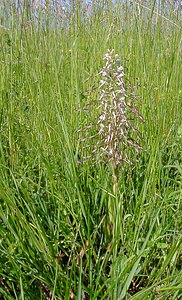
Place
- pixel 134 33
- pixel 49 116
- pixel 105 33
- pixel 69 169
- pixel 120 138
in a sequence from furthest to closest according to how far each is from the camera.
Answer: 1. pixel 105 33
2. pixel 134 33
3. pixel 49 116
4. pixel 69 169
5. pixel 120 138

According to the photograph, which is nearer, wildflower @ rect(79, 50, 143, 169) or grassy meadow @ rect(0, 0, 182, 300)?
grassy meadow @ rect(0, 0, 182, 300)

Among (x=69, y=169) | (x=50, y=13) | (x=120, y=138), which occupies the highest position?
(x=50, y=13)

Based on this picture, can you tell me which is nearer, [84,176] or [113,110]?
[113,110]

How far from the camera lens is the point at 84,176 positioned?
3.86 feet

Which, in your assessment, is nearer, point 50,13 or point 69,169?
point 69,169

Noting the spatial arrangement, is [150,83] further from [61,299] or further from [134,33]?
[61,299]

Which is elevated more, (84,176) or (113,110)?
(113,110)

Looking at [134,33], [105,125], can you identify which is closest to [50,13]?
[134,33]

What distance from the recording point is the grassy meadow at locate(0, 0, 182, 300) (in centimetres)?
87

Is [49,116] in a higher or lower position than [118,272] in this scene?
higher

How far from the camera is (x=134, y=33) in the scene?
1.57m

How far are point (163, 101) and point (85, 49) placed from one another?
738mm

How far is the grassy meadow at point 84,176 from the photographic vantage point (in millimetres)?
870

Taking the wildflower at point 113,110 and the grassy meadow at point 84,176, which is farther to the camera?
the wildflower at point 113,110
